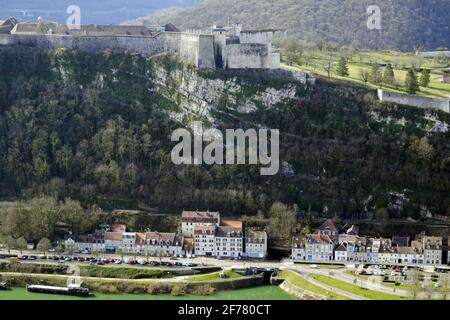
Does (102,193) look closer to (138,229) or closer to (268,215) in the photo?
(138,229)

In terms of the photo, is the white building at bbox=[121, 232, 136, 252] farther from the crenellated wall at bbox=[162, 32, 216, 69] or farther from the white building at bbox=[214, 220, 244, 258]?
the crenellated wall at bbox=[162, 32, 216, 69]

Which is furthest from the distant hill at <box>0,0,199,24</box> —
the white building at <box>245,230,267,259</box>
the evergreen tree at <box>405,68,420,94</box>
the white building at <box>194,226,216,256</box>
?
the white building at <box>245,230,267,259</box>

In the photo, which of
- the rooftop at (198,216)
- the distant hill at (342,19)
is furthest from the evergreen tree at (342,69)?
the distant hill at (342,19)

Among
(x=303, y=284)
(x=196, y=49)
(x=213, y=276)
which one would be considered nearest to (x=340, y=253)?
(x=303, y=284)

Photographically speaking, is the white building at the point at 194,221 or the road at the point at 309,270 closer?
the road at the point at 309,270

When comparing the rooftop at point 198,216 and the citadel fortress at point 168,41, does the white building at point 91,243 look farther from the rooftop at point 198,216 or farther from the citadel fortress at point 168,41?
the citadel fortress at point 168,41

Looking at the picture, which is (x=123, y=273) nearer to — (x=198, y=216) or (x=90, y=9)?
(x=198, y=216)
